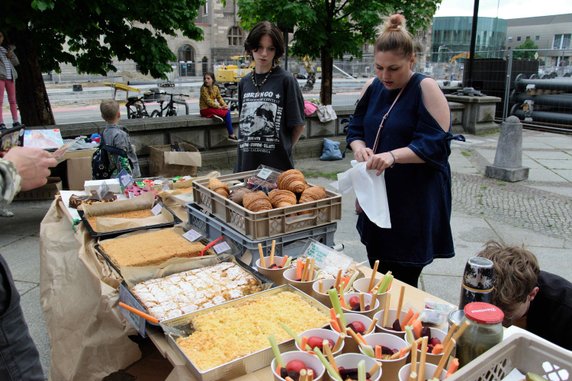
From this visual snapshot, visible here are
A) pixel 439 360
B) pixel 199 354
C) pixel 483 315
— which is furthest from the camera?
pixel 199 354

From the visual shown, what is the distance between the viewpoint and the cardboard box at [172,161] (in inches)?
229

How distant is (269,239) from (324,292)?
0.46m

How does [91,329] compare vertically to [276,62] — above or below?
below

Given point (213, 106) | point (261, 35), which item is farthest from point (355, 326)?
point (213, 106)

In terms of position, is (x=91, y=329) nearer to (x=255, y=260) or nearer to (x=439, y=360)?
(x=255, y=260)

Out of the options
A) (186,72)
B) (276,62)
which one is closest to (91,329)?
(276,62)

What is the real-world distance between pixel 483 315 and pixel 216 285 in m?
1.32

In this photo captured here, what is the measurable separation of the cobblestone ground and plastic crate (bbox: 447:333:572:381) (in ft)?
15.5

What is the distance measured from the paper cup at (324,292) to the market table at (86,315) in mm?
284

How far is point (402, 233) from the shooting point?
2479 mm

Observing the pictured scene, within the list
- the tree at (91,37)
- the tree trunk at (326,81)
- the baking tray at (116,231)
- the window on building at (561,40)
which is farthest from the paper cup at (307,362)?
the window on building at (561,40)

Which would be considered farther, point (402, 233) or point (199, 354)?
point (402, 233)

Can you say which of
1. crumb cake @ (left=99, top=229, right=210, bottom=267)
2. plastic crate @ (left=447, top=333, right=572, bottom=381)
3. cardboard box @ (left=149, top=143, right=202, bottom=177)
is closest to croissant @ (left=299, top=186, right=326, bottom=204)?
crumb cake @ (left=99, top=229, right=210, bottom=267)

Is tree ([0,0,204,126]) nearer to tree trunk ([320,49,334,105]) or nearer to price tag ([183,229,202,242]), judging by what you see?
tree trunk ([320,49,334,105])
